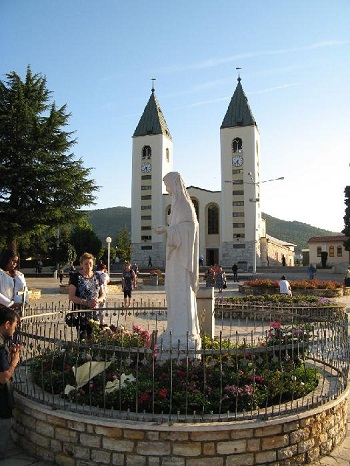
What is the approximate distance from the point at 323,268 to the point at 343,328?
152 feet

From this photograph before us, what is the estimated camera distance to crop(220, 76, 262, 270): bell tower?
55.6 metres

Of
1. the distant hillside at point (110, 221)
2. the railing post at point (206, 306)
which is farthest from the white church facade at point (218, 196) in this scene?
the distant hillside at point (110, 221)

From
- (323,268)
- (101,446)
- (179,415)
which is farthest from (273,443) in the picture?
(323,268)

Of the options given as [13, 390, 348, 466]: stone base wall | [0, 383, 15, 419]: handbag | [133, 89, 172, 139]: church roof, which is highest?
[133, 89, 172, 139]: church roof

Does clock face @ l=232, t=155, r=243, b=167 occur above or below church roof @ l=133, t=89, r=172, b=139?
below

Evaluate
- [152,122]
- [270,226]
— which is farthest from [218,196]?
[270,226]

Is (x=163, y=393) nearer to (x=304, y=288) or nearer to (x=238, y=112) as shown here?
(x=304, y=288)

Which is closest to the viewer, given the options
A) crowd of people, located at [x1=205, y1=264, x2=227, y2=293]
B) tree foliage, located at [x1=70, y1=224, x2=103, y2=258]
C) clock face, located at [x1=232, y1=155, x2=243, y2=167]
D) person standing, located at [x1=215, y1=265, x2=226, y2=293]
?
person standing, located at [x1=215, y1=265, x2=226, y2=293]

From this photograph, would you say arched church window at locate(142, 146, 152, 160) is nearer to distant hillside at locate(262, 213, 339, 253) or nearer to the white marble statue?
the white marble statue

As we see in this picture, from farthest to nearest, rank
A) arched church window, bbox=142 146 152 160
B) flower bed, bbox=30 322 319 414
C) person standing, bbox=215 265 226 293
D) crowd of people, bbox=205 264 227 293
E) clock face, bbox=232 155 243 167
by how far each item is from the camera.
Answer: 1. arched church window, bbox=142 146 152 160
2. clock face, bbox=232 155 243 167
3. crowd of people, bbox=205 264 227 293
4. person standing, bbox=215 265 226 293
5. flower bed, bbox=30 322 319 414

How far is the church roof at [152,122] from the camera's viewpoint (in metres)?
62.0

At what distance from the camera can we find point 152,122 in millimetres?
62719

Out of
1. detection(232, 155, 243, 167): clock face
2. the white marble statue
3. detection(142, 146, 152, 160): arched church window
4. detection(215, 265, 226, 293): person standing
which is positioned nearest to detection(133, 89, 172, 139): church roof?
detection(142, 146, 152, 160): arched church window

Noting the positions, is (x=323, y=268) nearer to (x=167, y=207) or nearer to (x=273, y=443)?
(x=167, y=207)
